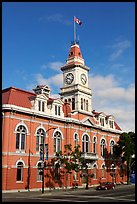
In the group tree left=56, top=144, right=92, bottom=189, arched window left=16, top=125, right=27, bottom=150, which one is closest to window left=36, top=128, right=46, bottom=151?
arched window left=16, top=125, right=27, bottom=150

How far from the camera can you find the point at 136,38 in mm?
8789

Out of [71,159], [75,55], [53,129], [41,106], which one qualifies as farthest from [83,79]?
[71,159]

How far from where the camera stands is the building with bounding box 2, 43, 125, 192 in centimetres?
4038

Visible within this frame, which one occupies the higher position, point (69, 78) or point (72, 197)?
point (69, 78)

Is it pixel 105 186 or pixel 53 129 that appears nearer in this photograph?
pixel 105 186

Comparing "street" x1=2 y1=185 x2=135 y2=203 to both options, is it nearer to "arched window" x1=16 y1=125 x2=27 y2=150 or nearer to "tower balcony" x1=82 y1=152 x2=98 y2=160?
"arched window" x1=16 y1=125 x2=27 y2=150

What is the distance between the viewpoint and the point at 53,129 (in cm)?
4741

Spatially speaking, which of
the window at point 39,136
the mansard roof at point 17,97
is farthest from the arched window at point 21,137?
the mansard roof at point 17,97

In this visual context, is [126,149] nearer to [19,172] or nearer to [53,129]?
[53,129]

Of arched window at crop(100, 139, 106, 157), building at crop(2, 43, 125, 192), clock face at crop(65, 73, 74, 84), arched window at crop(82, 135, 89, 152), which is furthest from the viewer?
arched window at crop(100, 139, 106, 157)

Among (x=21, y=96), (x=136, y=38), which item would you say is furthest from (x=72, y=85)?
(x=136, y=38)

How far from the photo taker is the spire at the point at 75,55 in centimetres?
5751

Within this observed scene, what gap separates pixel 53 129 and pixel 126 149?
64.2 ft

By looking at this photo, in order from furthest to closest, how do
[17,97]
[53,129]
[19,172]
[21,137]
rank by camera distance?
[53,129] → [17,97] → [21,137] → [19,172]
